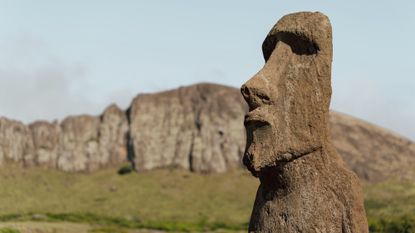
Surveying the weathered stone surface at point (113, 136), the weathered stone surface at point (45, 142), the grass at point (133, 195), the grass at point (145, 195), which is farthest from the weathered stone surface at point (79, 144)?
the grass at point (145, 195)

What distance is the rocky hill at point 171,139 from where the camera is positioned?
120m

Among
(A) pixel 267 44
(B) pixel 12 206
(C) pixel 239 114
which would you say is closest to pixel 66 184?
(B) pixel 12 206

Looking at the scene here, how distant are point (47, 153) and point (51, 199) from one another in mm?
22712

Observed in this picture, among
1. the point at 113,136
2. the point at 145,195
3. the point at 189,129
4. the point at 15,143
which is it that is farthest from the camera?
the point at 113,136

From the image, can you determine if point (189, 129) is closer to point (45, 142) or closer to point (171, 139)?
point (171, 139)

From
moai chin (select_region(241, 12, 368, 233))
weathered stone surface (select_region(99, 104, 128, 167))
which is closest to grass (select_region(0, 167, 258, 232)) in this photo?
weathered stone surface (select_region(99, 104, 128, 167))

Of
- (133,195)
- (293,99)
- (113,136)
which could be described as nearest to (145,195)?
(133,195)

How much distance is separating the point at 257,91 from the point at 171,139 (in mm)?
117970

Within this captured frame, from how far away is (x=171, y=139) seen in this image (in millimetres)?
126875

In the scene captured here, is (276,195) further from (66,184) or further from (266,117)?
(66,184)

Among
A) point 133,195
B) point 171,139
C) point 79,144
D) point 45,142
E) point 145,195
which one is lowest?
point 145,195

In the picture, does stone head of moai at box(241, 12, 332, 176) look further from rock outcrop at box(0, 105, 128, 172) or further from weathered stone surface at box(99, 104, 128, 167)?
weathered stone surface at box(99, 104, 128, 167)

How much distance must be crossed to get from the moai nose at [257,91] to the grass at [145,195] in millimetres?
73918

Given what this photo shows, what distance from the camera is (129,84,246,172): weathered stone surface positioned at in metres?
121
